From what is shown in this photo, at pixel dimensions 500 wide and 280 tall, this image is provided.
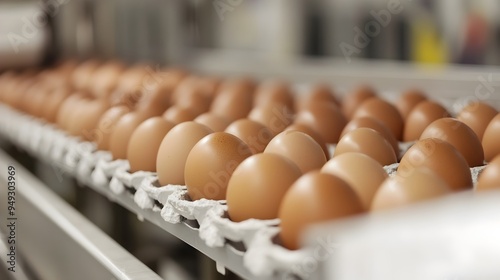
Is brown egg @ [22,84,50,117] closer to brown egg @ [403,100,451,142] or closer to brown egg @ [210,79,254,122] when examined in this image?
brown egg @ [210,79,254,122]

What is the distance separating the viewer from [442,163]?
1104 millimetres

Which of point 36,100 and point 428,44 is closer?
point 36,100

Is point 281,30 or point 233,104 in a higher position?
point 281,30

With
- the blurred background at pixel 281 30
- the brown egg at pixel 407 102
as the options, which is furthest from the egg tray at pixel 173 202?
A: the blurred background at pixel 281 30

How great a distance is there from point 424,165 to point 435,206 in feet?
1.16

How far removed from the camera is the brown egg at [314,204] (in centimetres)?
92

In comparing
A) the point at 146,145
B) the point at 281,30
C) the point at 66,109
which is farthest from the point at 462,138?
the point at 281,30

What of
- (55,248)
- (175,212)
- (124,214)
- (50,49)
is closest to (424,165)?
(175,212)

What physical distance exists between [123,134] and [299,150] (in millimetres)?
623

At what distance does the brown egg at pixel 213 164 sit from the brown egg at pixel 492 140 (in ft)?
1.69

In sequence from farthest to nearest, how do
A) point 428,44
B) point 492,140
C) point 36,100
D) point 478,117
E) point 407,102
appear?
1. point 428,44
2. point 36,100
3. point 407,102
4. point 478,117
5. point 492,140

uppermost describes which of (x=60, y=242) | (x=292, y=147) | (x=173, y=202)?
(x=292, y=147)

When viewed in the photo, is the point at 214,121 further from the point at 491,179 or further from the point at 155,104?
the point at 491,179

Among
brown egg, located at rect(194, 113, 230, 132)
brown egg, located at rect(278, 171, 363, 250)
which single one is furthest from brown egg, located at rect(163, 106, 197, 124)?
brown egg, located at rect(278, 171, 363, 250)
